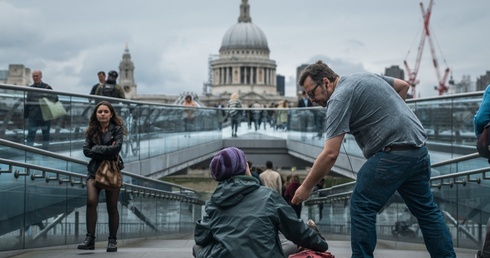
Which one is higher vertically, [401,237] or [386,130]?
[386,130]

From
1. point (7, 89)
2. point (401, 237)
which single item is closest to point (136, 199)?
point (7, 89)

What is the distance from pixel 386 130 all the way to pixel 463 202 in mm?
3660

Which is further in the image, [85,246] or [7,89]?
[7,89]

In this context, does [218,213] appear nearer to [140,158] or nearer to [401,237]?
[401,237]

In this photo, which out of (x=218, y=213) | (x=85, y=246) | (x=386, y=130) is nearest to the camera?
(x=218, y=213)

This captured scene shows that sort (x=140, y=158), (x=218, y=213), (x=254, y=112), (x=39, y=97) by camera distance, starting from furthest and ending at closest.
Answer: (x=254, y=112) < (x=140, y=158) < (x=39, y=97) < (x=218, y=213)

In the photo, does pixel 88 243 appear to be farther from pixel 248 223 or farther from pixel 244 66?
pixel 244 66

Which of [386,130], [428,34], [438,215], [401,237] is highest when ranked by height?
[428,34]

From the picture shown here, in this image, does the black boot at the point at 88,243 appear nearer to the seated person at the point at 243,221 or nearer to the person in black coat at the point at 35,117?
the person in black coat at the point at 35,117

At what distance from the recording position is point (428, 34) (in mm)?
124688

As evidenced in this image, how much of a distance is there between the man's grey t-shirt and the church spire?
17104cm

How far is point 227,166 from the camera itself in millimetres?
4832

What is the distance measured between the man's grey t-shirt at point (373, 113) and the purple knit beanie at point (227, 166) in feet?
2.78

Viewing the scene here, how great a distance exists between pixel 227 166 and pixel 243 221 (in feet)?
1.19
